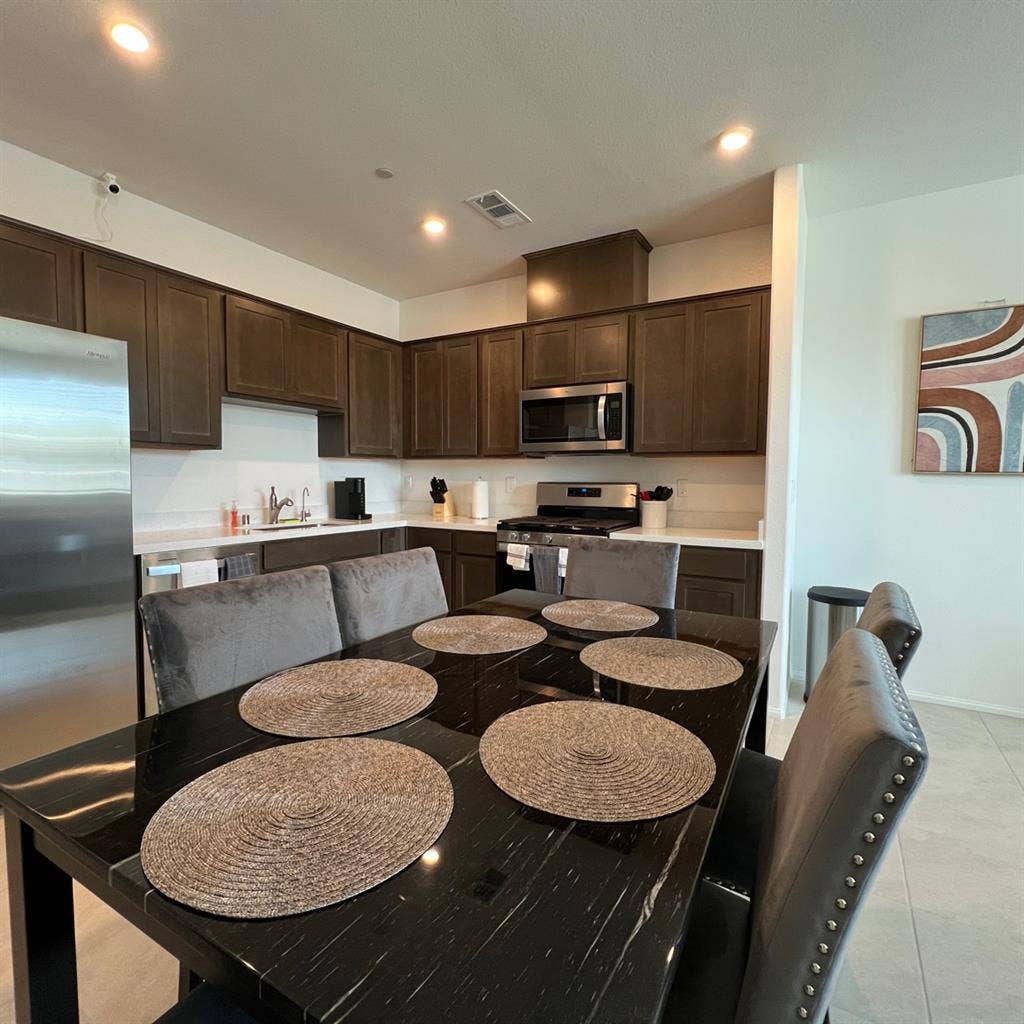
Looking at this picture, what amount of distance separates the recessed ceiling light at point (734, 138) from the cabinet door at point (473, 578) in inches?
97.9

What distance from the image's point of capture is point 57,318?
96.0 inches

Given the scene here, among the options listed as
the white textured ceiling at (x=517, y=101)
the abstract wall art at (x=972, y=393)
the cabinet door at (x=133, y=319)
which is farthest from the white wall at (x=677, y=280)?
the cabinet door at (x=133, y=319)

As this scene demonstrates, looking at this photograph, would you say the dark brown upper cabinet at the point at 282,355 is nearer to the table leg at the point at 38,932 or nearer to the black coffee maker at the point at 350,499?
the black coffee maker at the point at 350,499

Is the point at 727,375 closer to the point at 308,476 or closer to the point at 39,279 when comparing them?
the point at 308,476

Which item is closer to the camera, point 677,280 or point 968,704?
point 968,704

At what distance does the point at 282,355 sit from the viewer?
3391 millimetres

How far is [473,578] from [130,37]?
2937mm

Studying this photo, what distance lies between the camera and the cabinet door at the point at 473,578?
3.63 metres

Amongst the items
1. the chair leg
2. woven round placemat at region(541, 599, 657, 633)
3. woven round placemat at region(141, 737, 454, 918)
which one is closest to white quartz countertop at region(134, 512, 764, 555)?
woven round placemat at region(541, 599, 657, 633)

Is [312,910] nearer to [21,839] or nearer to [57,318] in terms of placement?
[21,839]

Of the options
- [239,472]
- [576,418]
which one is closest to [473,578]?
[576,418]

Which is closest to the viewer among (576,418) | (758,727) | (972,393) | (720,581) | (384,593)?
(758,727)

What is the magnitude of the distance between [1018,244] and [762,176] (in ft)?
4.26

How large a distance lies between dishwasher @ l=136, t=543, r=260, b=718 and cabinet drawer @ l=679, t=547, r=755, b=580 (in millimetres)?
2320
